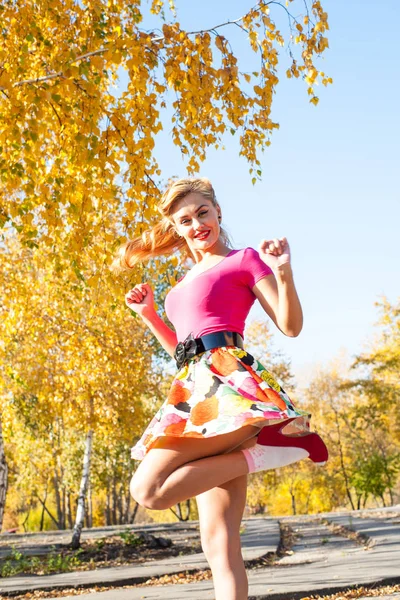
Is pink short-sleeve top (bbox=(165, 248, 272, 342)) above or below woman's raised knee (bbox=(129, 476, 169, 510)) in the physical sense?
above

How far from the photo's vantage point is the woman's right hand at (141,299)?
3.20m

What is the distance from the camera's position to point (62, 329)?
29.1 ft

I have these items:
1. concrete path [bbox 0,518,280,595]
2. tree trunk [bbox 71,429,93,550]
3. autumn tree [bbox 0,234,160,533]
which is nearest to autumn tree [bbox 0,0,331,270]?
autumn tree [bbox 0,234,160,533]

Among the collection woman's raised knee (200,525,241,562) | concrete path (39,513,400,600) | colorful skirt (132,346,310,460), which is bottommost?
concrete path (39,513,400,600)

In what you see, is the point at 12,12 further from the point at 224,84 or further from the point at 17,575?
the point at 17,575

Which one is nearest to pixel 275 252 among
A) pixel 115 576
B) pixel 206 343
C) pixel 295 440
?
pixel 206 343

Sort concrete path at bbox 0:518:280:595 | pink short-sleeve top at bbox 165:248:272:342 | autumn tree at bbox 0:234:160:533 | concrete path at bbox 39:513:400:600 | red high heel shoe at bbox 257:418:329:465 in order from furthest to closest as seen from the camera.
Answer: autumn tree at bbox 0:234:160:533
concrete path at bbox 0:518:280:595
concrete path at bbox 39:513:400:600
pink short-sleeve top at bbox 165:248:272:342
red high heel shoe at bbox 257:418:329:465

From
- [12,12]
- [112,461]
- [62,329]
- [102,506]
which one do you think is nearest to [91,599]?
[62,329]

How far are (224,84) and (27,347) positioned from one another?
5.82 metres

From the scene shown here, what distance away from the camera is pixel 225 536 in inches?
95.7

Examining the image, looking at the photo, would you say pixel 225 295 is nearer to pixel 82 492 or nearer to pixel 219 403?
pixel 219 403

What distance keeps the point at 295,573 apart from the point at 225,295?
14.3 feet

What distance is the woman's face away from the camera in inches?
114

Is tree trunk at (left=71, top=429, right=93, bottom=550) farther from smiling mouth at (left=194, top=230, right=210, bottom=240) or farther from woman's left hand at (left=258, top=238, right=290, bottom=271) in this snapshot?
woman's left hand at (left=258, top=238, right=290, bottom=271)
